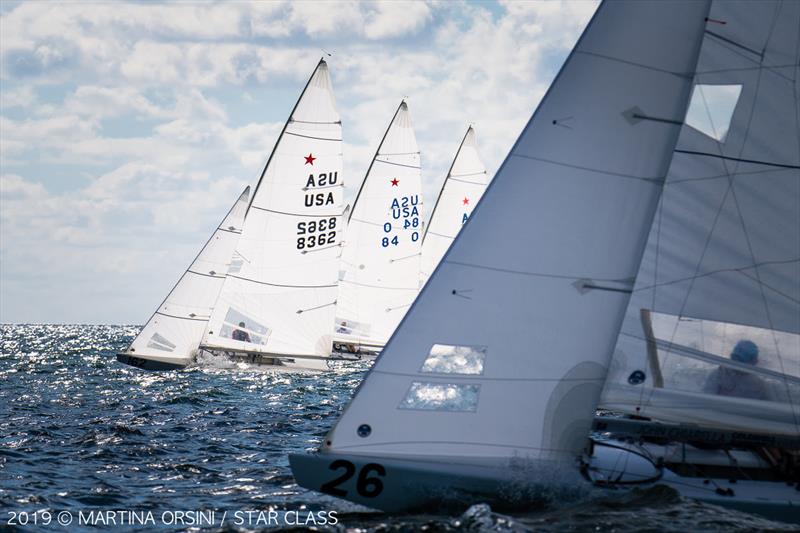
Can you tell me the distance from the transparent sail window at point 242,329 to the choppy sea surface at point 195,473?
3.97 feet

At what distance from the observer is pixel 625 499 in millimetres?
11031

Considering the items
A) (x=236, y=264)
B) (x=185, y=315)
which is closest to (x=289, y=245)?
(x=236, y=264)

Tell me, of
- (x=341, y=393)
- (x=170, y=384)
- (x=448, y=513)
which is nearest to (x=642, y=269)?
(x=448, y=513)

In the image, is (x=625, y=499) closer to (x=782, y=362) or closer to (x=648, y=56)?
(x=782, y=362)

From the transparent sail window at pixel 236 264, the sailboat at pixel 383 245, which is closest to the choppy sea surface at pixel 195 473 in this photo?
the transparent sail window at pixel 236 264

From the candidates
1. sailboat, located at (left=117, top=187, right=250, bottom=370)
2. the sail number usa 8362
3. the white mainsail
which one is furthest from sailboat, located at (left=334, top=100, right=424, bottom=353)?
the sail number usa 8362

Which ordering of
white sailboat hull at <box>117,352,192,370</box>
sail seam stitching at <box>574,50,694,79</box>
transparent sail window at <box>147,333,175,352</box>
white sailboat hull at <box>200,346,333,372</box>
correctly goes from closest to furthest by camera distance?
sail seam stitching at <box>574,50,694,79</box>, white sailboat hull at <box>200,346,333,372</box>, white sailboat hull at <box>117,352,192,370</box>, transparent sail window at <box>147,333,175,352</box>

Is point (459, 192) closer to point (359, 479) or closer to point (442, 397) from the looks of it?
point (442, 397)

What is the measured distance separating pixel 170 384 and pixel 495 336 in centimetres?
2227

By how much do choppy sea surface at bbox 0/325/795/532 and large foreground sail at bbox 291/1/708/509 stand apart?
2.05 feet

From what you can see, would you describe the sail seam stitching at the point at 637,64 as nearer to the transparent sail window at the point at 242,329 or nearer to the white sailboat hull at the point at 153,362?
the transparent sail window at the point at 242,329

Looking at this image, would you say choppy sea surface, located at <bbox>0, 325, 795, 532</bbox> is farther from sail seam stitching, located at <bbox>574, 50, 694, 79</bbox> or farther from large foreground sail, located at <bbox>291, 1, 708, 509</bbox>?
sail seam stitching, located at <bbox>574, 50, 694, 79</bbox>

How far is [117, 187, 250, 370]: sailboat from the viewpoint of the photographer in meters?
30.9

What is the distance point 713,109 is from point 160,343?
22.7 m
